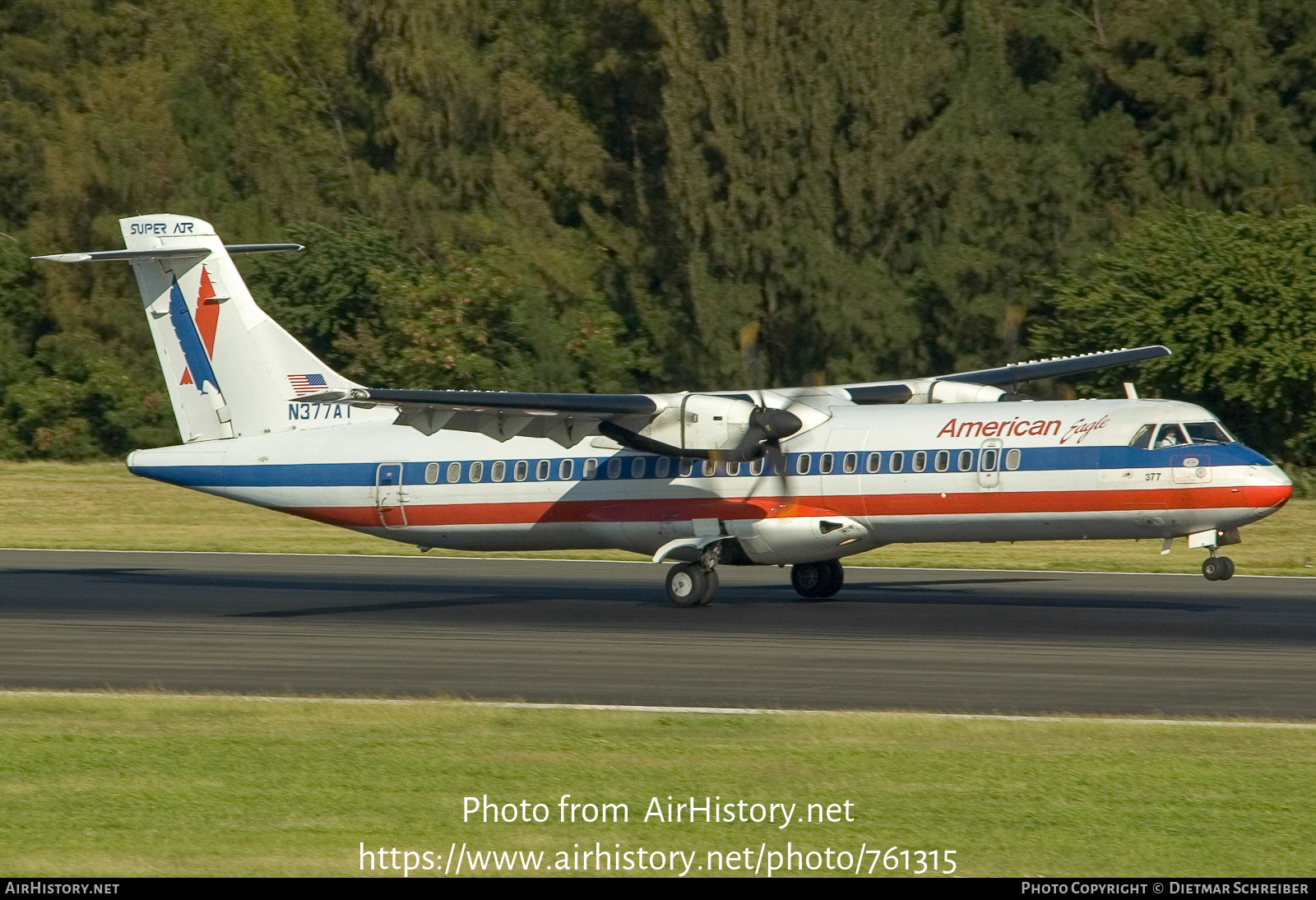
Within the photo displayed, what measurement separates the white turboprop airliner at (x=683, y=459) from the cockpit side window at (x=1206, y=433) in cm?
3

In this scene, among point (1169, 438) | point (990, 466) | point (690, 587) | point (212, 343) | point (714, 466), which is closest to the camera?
point (1169, 438)

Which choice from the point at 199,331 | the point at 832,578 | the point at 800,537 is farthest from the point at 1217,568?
the point at 199,331

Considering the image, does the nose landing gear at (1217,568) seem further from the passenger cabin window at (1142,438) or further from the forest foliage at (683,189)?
the forest foliage at (683,189)

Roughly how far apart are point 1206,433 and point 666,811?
14.5 m

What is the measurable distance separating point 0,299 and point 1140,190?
140 feet

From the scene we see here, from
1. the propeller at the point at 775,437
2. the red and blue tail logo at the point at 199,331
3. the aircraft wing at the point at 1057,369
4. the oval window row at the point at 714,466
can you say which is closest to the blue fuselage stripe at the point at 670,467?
the oval window row at the point at 714,466

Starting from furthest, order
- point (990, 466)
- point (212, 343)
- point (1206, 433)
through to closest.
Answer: point (212, 343) < point (990, 466) < point (1206, 433)

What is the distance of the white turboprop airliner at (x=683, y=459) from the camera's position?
74.2 ft

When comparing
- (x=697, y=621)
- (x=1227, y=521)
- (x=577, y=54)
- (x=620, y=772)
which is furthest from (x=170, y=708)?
(x=577, y=54)

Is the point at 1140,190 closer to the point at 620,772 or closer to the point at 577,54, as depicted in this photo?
the point at 577,54

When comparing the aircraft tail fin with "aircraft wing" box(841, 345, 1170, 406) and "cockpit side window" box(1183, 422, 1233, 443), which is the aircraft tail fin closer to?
"aircraft wing" box(841, 345, 1170, 406)

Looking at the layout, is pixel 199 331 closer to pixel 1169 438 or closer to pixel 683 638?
pixel 683 638

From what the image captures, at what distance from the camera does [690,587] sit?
2458 cm

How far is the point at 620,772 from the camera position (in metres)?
11.7
